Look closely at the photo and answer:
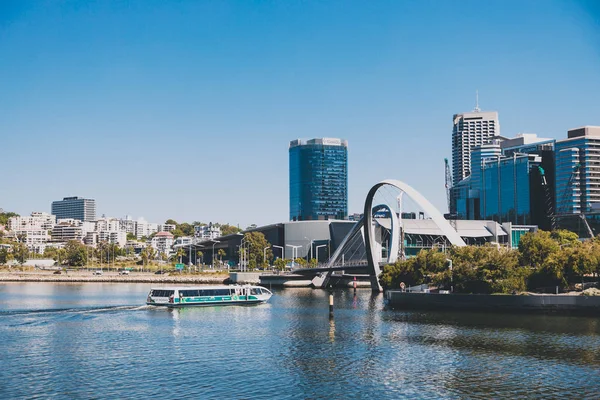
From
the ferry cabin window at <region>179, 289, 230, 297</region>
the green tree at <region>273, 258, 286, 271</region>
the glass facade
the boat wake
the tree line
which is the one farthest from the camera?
the glass facade

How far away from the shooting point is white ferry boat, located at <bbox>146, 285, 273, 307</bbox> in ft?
300

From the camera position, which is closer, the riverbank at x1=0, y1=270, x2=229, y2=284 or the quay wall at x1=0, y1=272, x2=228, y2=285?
the quay wall at x1=0, y1=272, x2=228, y2=285

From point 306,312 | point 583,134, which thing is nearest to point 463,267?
point 306,312

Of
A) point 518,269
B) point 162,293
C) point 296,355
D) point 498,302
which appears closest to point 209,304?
point 162,293

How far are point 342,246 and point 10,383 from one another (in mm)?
113315

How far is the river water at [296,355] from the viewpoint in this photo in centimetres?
4131

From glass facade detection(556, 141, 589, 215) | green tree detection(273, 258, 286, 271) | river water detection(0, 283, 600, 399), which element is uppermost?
glass facade detection(556, 141, 589, 215)

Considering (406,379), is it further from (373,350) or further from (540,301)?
(540,301)

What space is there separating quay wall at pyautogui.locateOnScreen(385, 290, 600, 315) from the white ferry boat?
1953 cm

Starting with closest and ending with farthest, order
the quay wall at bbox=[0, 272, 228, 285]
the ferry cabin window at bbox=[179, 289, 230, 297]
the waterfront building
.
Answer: the ferry cabin window at bbox=[179, 289, 230, 297]
the quay wall at bbox=[0, 272, 228, 285]
the waterfront building

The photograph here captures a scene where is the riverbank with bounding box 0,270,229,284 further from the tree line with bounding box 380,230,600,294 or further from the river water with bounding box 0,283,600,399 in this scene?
the river water with bounding box 0,283,600,399

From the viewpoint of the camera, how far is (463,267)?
3477 inches

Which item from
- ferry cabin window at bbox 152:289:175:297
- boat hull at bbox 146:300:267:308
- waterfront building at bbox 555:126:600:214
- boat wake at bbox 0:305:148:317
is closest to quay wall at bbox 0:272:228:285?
boat hull at bbox 146:300:267:308

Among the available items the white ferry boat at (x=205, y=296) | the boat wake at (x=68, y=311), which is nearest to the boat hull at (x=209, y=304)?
the white ferry boat at (x=205, y=296)
